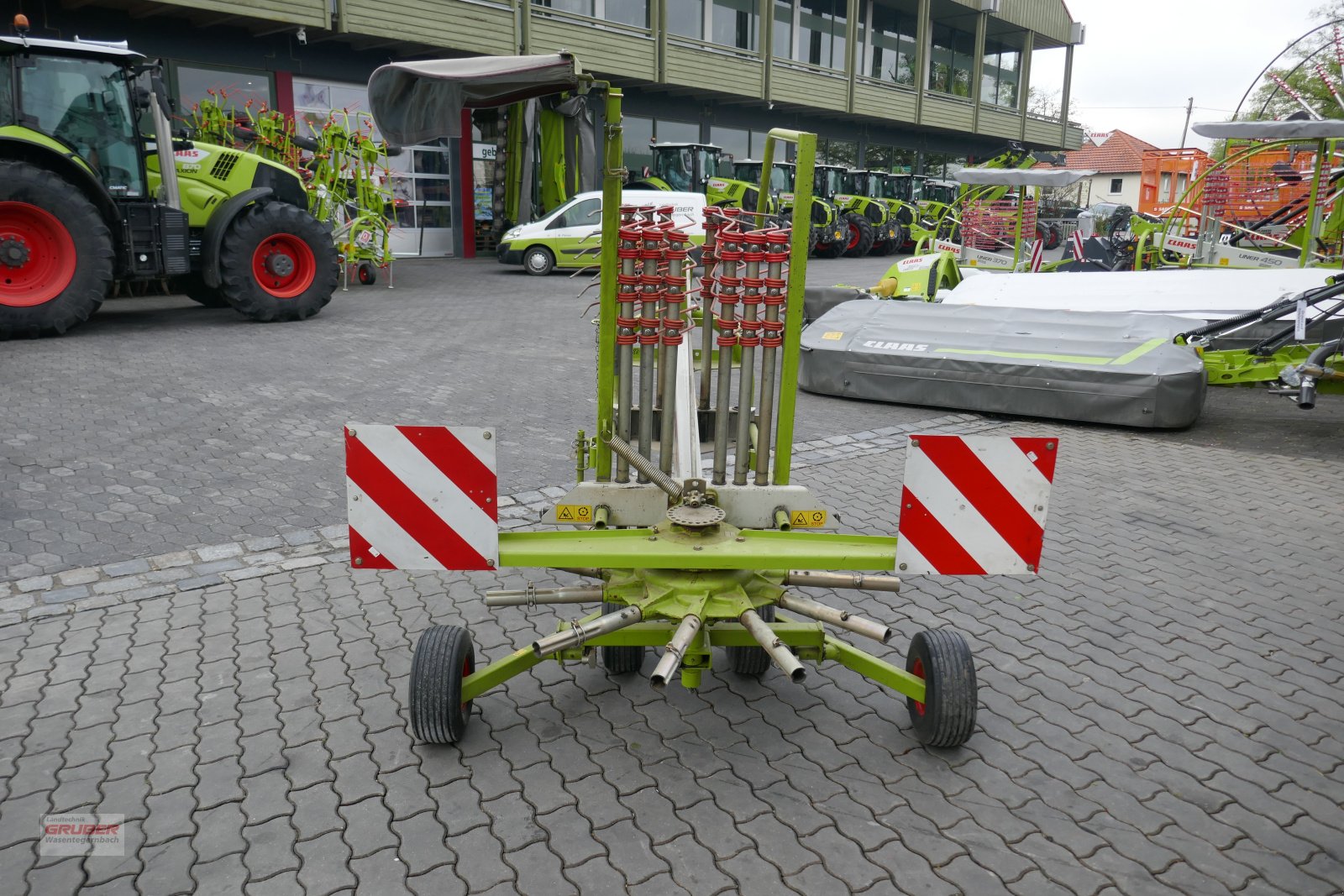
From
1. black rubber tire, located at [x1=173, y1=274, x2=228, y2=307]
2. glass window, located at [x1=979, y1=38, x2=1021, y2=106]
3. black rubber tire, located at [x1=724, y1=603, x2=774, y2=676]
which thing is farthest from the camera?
glass window, located at [x1=979, y1=38, x2=1021, y2=106]

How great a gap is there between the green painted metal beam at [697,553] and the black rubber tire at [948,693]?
0.38 m

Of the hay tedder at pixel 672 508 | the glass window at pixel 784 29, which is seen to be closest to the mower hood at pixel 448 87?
the hay tedder at pixel 672 508

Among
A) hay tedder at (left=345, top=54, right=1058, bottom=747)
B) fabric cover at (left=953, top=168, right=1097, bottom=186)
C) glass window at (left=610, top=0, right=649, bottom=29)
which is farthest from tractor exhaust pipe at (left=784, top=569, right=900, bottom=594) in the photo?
glass window at (left=610, top=0, right=649, bottom=29)

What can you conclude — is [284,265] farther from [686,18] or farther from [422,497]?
[686,18]

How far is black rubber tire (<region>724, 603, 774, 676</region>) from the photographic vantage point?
3662mm

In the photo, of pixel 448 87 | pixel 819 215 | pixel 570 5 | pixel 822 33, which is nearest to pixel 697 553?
pixel 448 87

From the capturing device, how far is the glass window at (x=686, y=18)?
25797 millimetres

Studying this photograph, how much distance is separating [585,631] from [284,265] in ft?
32.8

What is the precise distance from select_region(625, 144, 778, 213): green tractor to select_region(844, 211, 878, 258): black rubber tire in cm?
379

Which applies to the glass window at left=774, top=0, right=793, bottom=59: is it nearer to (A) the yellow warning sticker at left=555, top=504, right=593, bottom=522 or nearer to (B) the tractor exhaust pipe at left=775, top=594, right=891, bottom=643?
(A) the yellow warning sticker at left=555, top=504, right=593, bottom=522

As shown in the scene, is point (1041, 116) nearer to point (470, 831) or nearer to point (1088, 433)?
point (1088, 433)

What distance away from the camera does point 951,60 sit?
36.0 m

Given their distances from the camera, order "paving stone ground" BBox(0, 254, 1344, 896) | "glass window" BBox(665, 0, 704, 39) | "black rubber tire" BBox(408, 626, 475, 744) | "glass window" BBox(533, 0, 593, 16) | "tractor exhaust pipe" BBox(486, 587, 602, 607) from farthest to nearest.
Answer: "glass window" BBox(665, 0, 704, 39) < "glass window" BBox(533, 0, 593, 16) < "tractor exhaust pipe" BBox(486, 587, 602, 607) < "black rubber tire" BBox(408, 626, 475, 744) < "paving stone ground" BBox(0, 254, 1344, 896)

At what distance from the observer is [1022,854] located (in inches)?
110
